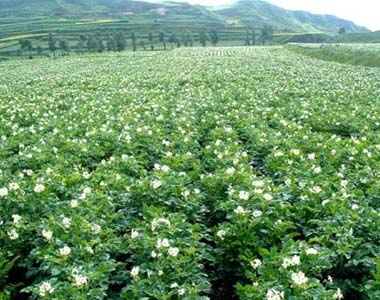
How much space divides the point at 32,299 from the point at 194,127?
8640 millimetres

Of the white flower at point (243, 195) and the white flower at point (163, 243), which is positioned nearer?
the white flower at point (163, 243)

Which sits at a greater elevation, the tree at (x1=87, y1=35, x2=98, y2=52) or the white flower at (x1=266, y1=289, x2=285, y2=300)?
the white flower at (x1=266, y1=289, x2=285, y2=300)

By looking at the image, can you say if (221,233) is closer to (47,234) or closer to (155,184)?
(155,184)

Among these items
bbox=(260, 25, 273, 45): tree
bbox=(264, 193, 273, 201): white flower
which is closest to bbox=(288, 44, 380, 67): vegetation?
bbox=(264, 193, 273, 201): white flower

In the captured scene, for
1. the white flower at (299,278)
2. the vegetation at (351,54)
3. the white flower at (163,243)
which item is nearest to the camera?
the white flower at (299,278)

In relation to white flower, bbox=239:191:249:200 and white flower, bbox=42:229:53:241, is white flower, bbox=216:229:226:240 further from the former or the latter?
white flower, bbox=42:229:53:241

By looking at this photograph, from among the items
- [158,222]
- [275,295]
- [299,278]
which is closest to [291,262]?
[299,278]

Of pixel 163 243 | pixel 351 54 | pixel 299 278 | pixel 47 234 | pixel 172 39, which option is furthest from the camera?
pixel 172 39

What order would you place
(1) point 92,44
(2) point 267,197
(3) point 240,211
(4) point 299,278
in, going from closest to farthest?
1. (4) point 299,278
2. (3) point 240,211
3. (2) point 267,197
4. (1) point 92,44

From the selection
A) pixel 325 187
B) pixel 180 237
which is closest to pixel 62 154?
pixel 180 237

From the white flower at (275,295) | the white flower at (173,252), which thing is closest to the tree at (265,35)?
the white flower at (173,252)

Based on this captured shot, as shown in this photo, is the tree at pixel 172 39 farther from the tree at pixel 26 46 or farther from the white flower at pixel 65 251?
the white flower at pixel 65 251

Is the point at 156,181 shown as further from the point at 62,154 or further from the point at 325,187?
the point at 62,154

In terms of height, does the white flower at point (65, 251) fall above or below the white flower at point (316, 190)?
above
